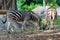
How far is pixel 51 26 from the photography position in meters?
A: 5.57

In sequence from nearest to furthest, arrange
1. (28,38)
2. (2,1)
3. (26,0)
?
1. (28,38)
2. (2,1)
3. (26,0)

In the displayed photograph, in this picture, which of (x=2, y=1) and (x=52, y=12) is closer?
(x=52, y=12)

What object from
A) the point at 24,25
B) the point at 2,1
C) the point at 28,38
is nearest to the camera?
the point at 28,38

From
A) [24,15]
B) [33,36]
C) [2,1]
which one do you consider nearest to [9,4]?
[2,1]

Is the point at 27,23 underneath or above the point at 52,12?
underneath

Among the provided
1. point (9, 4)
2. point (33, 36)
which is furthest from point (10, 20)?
point (9, 4)

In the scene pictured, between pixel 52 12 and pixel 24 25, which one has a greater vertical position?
pixel 52 12

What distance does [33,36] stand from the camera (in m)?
4.14

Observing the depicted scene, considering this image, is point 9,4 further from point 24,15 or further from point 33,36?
point 33,36

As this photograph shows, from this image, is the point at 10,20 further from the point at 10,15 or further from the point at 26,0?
the point at 26,0

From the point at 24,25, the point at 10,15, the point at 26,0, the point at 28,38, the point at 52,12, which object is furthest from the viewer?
the point at 26,0

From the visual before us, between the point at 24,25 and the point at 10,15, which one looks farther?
the point at 24,25

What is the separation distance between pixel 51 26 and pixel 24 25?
3.73ft

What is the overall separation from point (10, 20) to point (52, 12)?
1.08 meters
